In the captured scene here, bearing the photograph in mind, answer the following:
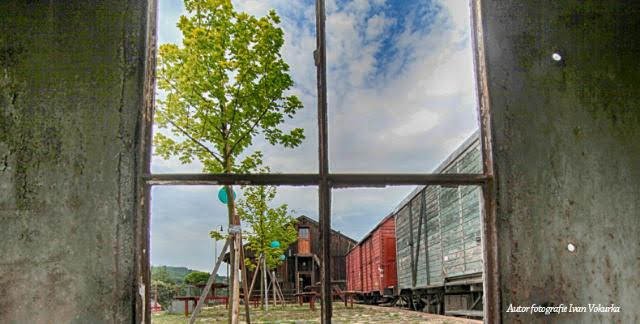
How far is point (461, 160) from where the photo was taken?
704cm

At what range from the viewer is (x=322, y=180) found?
1646 millimetres

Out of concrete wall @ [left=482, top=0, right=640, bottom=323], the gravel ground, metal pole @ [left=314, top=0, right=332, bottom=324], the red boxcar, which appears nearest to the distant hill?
metal pole @ [left=314, top=0, right=332, bottom=324]

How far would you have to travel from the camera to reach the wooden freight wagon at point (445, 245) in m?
6.54

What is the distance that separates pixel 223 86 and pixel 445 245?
484cm

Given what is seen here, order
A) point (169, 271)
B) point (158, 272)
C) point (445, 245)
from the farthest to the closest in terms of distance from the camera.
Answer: point (445, 245), point (169, 271), point (158, 272)

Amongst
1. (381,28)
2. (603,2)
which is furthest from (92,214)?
(381,28)

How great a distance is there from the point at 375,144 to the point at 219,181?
2738 millimetres

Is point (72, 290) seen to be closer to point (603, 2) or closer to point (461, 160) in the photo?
point (603, 2)

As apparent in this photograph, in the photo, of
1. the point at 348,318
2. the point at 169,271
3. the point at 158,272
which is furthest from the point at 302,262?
the point at 158,272

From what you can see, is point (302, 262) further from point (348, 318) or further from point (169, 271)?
point (169, 271)

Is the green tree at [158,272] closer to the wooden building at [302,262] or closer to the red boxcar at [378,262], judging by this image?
the red boxcar at [378,262]

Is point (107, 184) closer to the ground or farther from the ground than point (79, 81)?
closer to the ground

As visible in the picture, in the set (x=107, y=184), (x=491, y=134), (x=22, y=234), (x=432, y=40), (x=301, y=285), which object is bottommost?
(x=301, y=285)

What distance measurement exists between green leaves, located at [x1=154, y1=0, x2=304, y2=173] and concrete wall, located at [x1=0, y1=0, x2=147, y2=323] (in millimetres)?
3153
